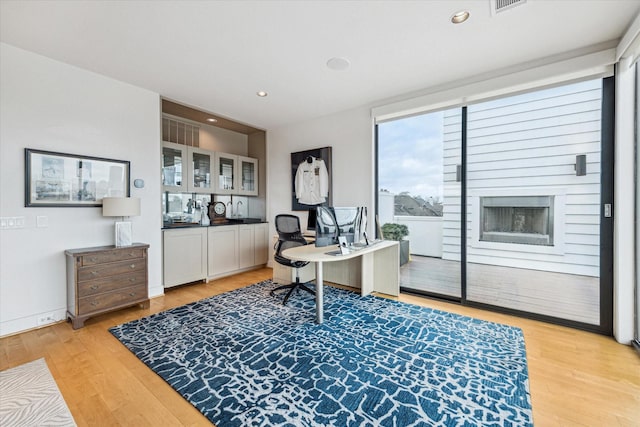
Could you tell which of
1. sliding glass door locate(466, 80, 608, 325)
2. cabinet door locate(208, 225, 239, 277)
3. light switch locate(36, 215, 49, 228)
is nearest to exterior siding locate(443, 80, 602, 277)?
sliding glass door locate(466, 80, 608, 325)

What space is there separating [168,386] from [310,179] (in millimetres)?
3345

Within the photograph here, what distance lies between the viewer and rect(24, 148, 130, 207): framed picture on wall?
262cm

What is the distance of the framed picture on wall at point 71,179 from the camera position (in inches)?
103

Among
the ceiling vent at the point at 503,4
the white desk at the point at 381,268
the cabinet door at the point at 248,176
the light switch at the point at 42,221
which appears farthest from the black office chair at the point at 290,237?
the ceiling vent at the point at 503,4

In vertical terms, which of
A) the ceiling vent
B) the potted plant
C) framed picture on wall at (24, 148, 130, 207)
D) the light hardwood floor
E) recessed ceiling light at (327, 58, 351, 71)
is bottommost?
the light hardwood floor

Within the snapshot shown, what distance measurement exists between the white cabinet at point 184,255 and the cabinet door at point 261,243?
40.4 inches

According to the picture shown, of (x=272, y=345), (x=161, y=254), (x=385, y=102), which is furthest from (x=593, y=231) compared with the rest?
→ (x=161, y=254)

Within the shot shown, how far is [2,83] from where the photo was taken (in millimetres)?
2480

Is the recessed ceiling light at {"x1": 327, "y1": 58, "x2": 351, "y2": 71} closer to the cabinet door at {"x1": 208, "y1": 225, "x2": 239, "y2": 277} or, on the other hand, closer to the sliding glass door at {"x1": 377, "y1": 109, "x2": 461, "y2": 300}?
the sliding glass door at {"x1": 377, "y1": 109, "x2": 461, "y2": 300}

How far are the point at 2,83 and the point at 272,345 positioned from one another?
11.3 feet

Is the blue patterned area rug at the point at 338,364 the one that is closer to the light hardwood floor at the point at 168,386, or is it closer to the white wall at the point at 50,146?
the light hardwood floor at the point at 168,386

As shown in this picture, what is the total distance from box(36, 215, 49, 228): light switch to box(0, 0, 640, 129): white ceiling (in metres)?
1.62

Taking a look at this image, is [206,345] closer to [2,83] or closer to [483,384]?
[483,384]

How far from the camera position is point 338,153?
4270mm
